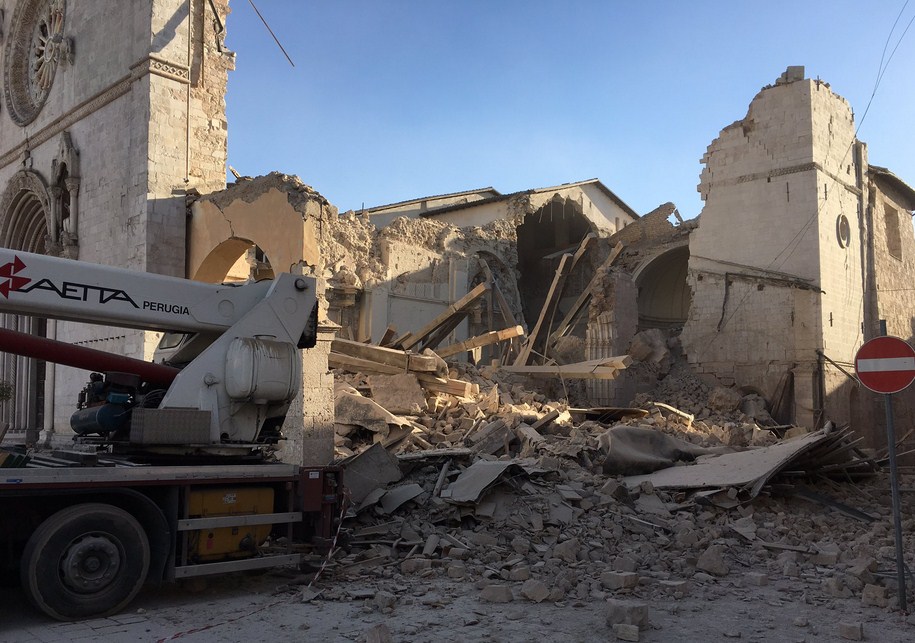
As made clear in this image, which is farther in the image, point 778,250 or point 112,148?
point 778,250

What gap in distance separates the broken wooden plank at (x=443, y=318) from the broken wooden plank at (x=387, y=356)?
2.16 meters

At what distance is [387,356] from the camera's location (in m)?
13.7

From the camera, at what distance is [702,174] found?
19609 mm

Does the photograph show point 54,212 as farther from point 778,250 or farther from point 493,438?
point 778,250

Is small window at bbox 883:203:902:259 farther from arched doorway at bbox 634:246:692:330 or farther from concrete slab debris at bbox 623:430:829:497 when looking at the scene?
concrete slab debris at bbox 623:430:829:497

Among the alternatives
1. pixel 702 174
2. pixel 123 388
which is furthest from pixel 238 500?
pixel 702 174

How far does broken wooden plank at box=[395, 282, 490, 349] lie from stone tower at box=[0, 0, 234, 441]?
4.87 m

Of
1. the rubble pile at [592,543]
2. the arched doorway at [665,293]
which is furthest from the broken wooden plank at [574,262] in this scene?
the rubble pile at [592,543]

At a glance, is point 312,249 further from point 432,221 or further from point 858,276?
point 858,276

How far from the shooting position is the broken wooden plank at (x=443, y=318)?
Result: 1628cm

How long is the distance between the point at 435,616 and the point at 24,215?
16746 mm

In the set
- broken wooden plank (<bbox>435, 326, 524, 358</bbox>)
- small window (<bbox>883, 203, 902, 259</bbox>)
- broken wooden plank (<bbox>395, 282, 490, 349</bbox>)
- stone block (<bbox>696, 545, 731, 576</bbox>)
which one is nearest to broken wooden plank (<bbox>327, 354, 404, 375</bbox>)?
broken wooden plank (<bbox>395, 282, 490, 349</bbox>)

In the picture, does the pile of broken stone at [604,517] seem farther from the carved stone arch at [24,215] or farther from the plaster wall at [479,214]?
the plaster wall at [479,214]

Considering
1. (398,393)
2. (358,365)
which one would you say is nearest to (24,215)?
(358,365)
